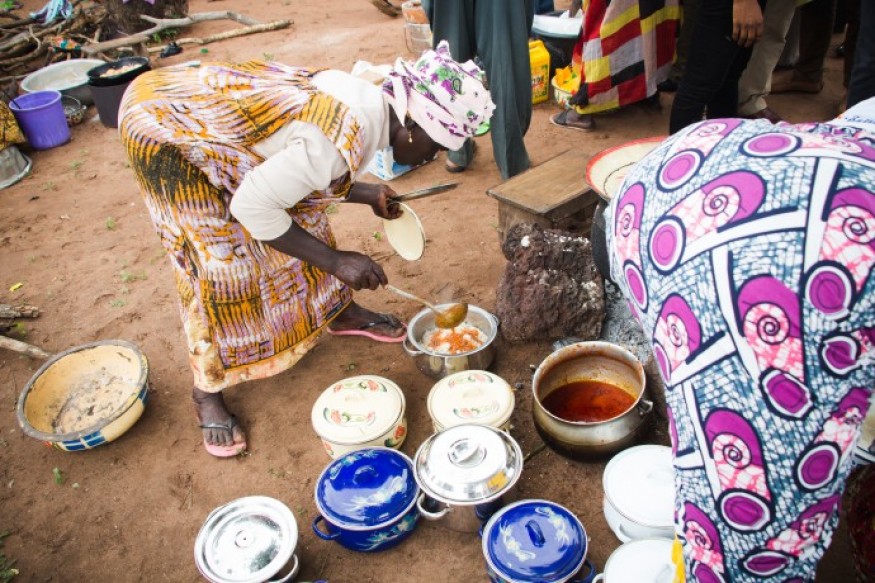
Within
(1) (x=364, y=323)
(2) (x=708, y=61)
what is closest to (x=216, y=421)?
(1) (x=364, y=323)

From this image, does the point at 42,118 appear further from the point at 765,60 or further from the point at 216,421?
the point at 765,60

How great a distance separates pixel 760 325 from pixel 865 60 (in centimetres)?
183

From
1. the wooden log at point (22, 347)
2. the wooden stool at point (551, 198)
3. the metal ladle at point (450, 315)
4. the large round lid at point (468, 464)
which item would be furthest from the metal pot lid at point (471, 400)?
the wooden log at point (22, 347)

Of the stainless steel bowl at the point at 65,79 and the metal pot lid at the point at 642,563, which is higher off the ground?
the stainless steel bowl at the point at 65,79

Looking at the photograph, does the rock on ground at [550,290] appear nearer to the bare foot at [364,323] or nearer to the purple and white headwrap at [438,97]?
the bare foot at [364,323]

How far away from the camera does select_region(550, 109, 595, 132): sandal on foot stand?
5.22 meters

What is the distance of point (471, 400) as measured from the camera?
2582 millimetres

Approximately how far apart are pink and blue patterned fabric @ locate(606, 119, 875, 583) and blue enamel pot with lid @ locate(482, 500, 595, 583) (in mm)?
738

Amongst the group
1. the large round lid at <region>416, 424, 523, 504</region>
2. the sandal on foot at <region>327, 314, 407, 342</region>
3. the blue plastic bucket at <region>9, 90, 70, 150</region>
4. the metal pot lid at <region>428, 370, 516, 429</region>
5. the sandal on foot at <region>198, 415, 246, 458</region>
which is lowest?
the sandal on foot at <region>198, 415, 246, 458</region>

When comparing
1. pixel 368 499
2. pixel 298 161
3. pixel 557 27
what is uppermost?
pixel 298 161

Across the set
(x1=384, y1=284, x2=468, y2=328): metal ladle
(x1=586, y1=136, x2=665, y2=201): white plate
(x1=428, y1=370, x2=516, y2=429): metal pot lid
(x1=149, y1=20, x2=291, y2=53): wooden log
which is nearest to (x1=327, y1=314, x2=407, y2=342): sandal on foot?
(x1=384, y1=284, x2=468, y2=328): metal ladle

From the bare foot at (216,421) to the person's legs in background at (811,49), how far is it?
190 inches

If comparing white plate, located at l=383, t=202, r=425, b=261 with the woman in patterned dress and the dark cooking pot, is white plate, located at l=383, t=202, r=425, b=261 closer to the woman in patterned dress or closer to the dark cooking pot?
the woman in patterned dress

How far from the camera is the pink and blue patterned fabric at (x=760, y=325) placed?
107cm
